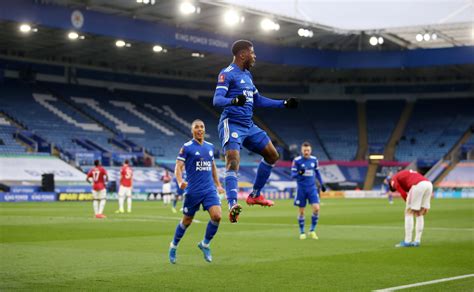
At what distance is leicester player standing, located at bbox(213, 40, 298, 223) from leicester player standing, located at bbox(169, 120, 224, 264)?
104 inches

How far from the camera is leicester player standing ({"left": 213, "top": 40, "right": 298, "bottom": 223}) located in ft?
35.3

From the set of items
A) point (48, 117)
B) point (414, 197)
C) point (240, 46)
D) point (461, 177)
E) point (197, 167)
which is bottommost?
point (414, 197)

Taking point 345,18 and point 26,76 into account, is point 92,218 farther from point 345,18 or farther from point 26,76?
point 26,76

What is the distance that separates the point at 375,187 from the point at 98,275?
62426mm

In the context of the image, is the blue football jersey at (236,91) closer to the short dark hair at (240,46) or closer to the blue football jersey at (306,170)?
the short dark hair at (240,46)

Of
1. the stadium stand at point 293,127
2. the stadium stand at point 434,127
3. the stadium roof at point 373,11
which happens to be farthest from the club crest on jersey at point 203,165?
the stadium stand at point 434,127

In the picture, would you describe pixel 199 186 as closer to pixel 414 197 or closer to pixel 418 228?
pixel 414 197

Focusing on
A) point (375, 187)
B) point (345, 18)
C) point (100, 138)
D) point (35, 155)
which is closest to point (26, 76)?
point (100, 138)

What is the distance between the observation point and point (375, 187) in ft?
237

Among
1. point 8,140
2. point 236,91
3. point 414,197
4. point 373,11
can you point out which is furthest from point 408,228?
point 8,140

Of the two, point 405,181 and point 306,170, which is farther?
point 306,170

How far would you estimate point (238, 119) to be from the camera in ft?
35.8

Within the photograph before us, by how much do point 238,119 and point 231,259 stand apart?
4402mm

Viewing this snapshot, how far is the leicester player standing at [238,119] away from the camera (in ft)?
35.3
